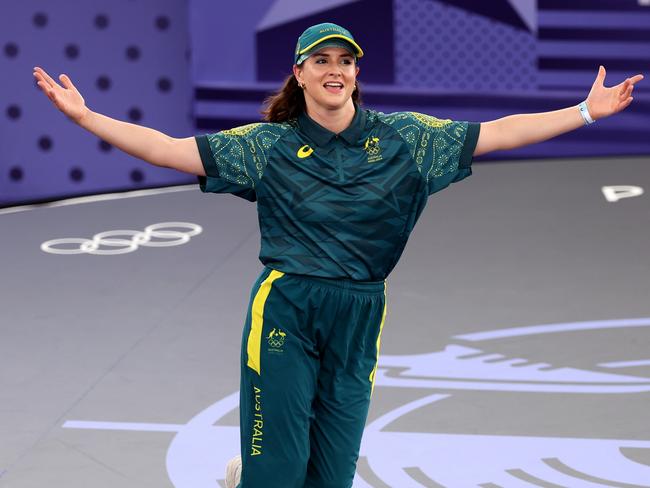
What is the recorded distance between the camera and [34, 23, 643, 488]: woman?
388cm

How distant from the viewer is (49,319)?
25.1 ft

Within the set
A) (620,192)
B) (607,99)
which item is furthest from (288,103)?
(620,192)

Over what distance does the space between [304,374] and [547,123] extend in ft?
3.68

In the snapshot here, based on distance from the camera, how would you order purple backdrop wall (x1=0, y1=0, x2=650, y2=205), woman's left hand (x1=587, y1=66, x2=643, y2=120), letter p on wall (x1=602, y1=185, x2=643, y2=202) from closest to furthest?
woman's left hand (x1=587, y1=66, x2=643, y2=120) → letter p on wall (x1=602, y1=185, x2=643, y2=202) → purple backdrop wall (x1=0, y1=0, x2=650, y2=205)

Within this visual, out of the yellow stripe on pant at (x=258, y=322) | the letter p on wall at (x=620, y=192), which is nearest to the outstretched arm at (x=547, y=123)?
the yellow stripe on pant at (x=258, y=322)

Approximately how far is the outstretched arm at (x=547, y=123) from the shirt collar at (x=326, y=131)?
16.3 inches

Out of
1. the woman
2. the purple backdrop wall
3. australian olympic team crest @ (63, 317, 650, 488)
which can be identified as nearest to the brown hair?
the woman

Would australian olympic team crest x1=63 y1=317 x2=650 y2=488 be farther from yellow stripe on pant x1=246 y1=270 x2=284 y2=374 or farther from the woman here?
yellow stripe on pant x1=246 y1=270 x2=284 y2=374

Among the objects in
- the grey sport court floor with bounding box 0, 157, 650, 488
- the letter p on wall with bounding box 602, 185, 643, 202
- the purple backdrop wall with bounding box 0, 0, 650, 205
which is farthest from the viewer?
the purple backdrop wall with bounding box 0, 0, 650, 205

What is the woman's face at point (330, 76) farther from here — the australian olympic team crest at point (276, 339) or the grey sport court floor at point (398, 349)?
the grey sport court floor at point (398, 349)

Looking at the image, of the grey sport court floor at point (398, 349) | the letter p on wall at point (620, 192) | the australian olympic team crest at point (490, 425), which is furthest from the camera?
the letter p on wall at point (620, 192)

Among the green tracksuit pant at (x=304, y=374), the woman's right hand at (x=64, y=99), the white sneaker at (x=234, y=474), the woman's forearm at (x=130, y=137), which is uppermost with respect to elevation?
the woman's right hand at (x=64, y=99)

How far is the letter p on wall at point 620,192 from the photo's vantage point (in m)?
11.4

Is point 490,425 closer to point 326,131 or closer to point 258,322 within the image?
point 258,322
